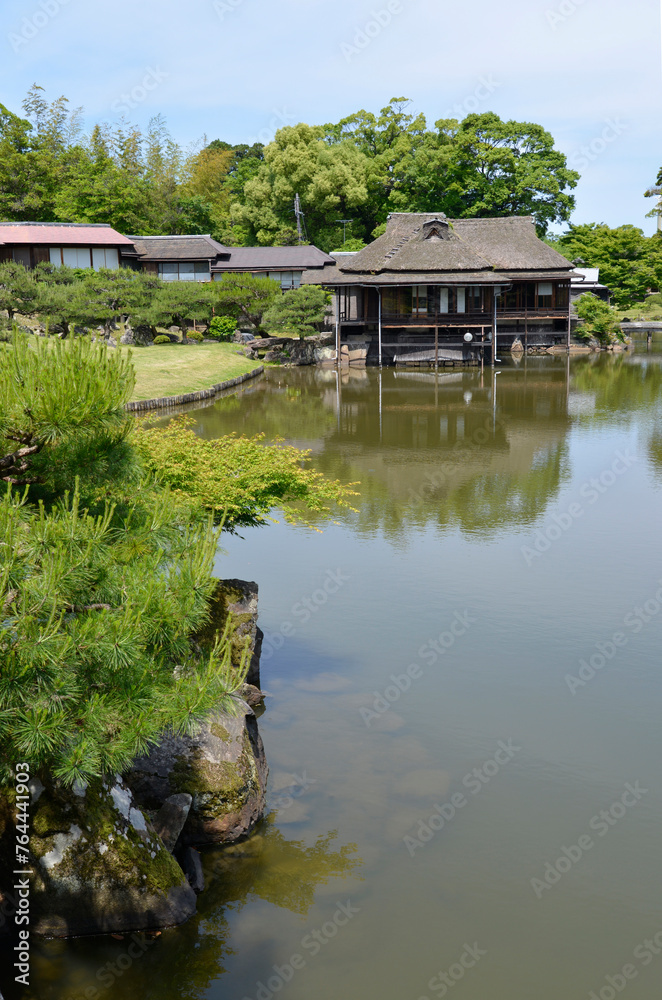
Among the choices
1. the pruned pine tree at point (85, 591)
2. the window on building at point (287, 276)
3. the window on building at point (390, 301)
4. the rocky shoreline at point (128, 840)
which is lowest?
the rocky shoreline at point (128, 840)

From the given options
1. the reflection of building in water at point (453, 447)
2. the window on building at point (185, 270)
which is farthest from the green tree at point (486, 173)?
the reflection of building in water at point (453, 447)

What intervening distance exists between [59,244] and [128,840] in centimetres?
4561

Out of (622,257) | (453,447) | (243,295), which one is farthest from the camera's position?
(622,257)

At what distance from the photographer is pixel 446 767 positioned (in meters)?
9.14

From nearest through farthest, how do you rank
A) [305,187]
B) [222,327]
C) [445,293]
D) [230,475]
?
[230,475] → [445,293] → [222,327] → [305,187]

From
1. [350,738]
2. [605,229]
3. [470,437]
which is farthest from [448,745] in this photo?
[605,229]

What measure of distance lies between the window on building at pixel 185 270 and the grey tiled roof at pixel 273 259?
0.76 meters

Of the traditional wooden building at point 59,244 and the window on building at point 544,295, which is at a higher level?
the traditional wooden building at point 59,244

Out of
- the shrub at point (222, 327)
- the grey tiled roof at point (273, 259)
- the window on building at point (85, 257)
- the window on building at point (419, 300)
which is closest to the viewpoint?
the window on building at point (419, 300)

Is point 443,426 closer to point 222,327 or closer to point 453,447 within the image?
point 453,447

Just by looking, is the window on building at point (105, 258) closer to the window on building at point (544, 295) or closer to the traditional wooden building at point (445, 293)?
the traditional wooden building at point (445, 293)

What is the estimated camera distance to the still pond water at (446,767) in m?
6.73

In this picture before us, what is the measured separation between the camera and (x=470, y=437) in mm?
25609

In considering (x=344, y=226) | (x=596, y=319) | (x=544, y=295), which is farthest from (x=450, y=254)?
(x=344, y=226)
